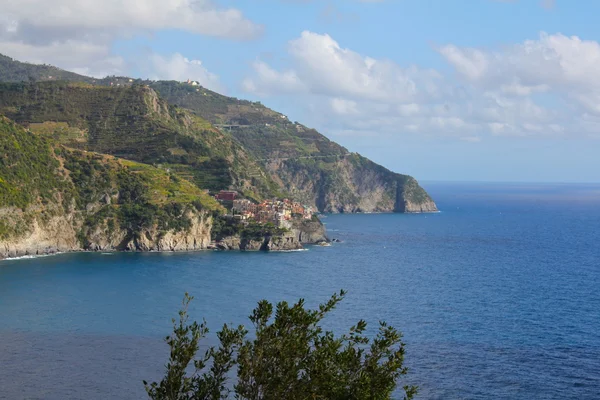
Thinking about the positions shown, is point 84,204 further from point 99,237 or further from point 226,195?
point 226,195

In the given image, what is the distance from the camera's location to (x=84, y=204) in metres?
109

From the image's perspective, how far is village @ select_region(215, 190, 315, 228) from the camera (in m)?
121

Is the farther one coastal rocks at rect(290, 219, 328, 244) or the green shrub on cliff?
coastal rocks at rect(290, 219, 328, 244)

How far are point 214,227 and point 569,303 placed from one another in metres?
59.3

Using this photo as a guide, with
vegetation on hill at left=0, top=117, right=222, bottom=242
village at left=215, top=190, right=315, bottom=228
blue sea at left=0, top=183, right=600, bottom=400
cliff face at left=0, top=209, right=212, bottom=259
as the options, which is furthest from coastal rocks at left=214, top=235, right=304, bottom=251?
vegetation on hill at left=0, top=117, right=222, bottom=242

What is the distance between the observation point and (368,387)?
76.6 feet

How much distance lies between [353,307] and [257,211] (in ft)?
181

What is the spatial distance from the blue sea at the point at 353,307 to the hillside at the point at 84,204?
498 centimetres

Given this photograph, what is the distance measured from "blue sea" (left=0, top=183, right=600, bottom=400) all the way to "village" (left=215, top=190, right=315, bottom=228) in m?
8.66

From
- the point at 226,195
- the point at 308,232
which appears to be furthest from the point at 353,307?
the point at 226,195

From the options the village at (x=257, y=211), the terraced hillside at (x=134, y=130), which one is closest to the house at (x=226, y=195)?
the village at (x=257, y=211)

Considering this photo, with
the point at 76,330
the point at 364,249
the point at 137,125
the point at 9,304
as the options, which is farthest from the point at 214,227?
the point at 76,330

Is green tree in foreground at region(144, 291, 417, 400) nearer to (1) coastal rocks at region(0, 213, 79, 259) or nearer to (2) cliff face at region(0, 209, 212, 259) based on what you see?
(1) coastal rocks at region(0, 213, 79, 259)

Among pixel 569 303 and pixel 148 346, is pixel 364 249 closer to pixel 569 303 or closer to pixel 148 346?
pixel 569 303
